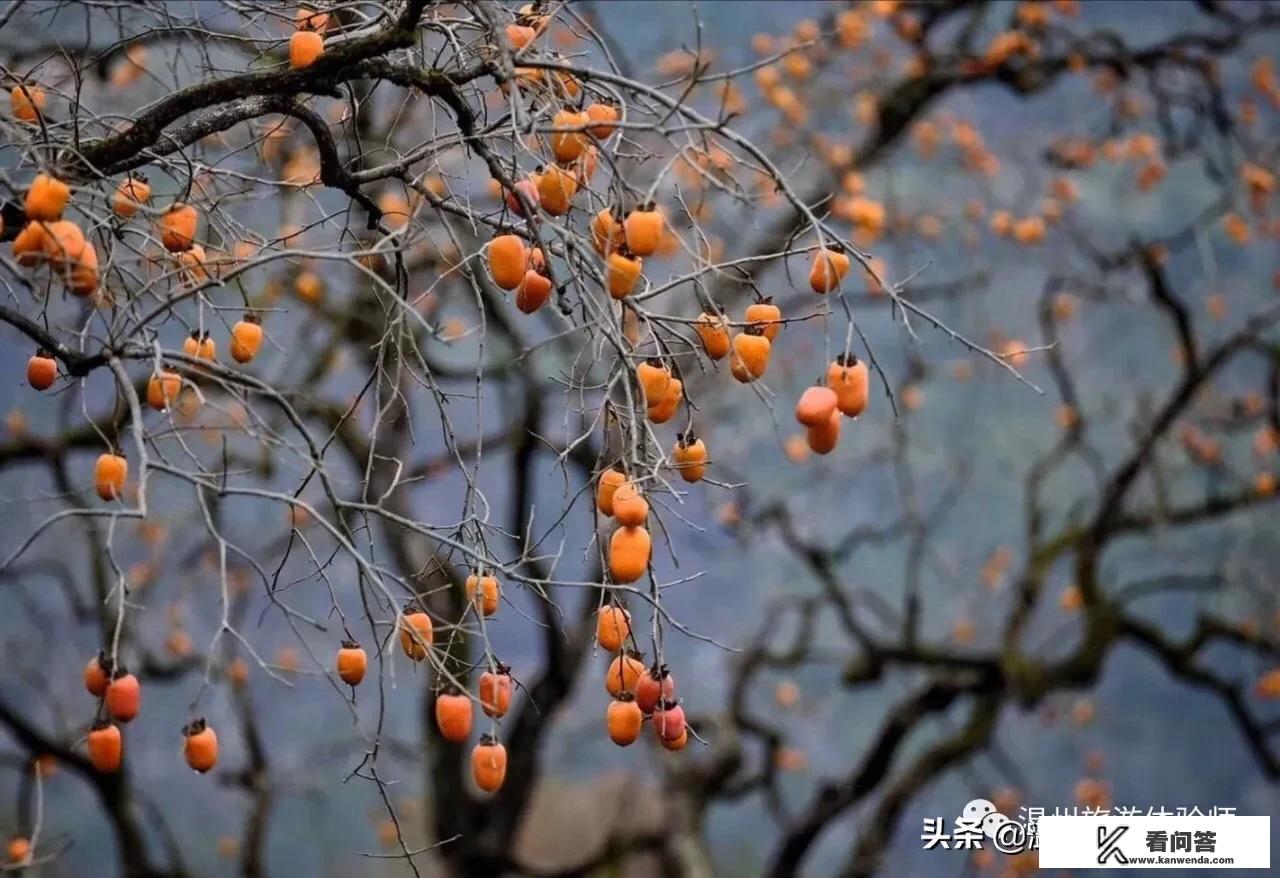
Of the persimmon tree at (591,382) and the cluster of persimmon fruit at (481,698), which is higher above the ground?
the persimmon tree at (591,382)

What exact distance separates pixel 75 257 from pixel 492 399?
385 cm

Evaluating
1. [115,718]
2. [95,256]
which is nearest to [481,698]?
[115,718]

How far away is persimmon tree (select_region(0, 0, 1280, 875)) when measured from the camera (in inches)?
49.3

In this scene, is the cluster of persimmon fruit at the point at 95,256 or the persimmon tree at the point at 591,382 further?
the persimmon tree at the point at 591,382

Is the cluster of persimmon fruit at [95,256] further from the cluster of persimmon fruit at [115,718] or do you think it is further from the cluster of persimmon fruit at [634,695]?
the cluster of persimmon fruit at [634,695]

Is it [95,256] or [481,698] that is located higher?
[95,256]

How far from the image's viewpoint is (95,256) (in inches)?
47.6

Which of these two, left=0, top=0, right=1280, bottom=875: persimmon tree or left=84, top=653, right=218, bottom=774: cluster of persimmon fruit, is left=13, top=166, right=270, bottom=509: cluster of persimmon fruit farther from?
left=84, top=653, right=218, bottom=774: cluster of persimmon fruit

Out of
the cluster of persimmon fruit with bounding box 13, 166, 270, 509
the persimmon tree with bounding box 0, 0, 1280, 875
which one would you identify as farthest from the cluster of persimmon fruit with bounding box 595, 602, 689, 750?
the cluster of persimmon fruit with bounding box 13, 166, 270, 509

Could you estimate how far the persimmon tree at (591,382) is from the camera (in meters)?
1.25

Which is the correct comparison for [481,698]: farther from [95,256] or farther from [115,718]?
[95,256]

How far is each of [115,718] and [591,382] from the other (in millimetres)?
2119

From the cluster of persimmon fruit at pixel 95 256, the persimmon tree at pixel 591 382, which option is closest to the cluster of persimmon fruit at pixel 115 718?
the persimmon tree at pixel 591 382

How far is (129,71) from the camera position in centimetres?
351
